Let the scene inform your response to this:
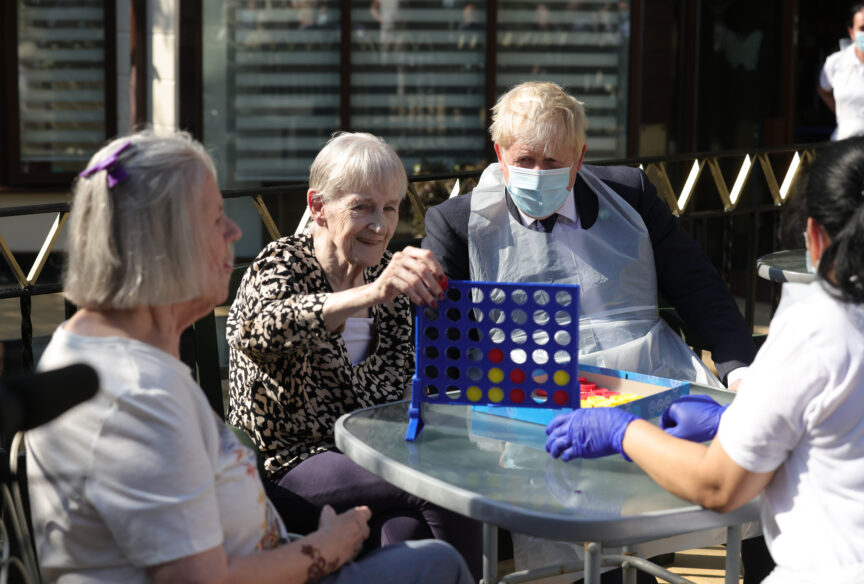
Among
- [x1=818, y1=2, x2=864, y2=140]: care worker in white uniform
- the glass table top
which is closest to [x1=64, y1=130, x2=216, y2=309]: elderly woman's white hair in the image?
the glass table top

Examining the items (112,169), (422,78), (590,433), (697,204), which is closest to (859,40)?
(697,204)

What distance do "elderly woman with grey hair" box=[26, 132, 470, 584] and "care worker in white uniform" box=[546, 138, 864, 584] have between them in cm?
68

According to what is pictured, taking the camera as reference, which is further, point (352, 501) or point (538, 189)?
point (538, 189)

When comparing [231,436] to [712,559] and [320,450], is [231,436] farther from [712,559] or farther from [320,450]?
[712,559]

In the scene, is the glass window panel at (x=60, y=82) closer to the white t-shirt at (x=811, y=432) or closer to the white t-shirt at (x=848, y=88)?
the white t-shirt at (x=848, y=88)

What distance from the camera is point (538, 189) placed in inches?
119

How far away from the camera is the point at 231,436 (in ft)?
5.98

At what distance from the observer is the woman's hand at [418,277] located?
2.21m

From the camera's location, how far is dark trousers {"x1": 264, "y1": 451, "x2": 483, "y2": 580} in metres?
2.50

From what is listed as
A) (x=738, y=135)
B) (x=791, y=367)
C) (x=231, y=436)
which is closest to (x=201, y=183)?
(x=231, y=436)

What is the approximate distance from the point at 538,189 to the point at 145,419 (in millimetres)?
1663

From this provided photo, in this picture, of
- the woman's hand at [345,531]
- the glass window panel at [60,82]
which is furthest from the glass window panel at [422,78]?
the woman's hand at [345,531]

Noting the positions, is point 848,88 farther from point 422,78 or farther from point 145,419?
point 145,419

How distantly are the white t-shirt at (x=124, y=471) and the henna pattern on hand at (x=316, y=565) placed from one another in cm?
21
